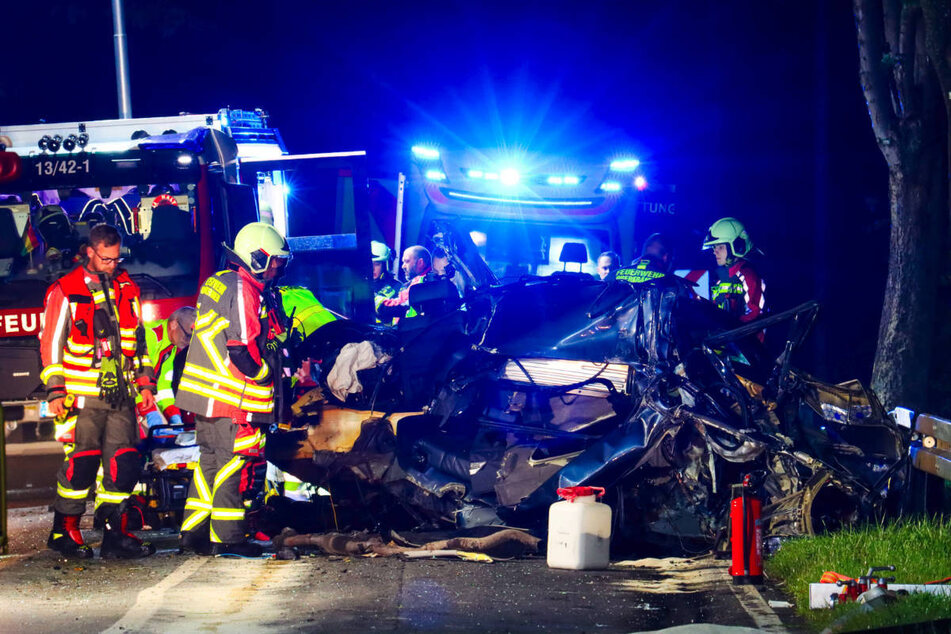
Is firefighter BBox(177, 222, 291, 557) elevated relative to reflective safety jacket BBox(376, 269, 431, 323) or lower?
lower

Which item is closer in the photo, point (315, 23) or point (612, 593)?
point (612, 593)

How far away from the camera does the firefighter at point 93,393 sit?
6.55 metres

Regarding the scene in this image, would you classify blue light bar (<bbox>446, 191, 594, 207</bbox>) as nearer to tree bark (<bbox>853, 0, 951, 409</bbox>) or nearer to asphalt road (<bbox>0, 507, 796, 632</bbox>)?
tree bark (<bbox>853, 0, 951, 409</bbox>)

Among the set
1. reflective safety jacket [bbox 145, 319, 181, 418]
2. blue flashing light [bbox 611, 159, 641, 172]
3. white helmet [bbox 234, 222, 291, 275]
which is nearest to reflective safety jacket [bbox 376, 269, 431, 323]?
blue flashing light [bbox 611, 159, 641, 172]

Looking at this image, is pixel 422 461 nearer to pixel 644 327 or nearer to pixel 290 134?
pixel 644 327

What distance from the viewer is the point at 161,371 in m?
7.47

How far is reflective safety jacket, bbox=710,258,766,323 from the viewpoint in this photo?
841 cm

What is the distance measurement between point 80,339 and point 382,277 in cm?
537

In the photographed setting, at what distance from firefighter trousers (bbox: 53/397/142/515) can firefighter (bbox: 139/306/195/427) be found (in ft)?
1.63

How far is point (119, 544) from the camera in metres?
6.49

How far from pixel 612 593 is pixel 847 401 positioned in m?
2.05

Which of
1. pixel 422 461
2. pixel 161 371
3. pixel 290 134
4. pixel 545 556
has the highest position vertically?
pixel 290 134

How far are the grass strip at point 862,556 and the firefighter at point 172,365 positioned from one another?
399 centimetres

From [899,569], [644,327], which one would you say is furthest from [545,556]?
[899,569]
